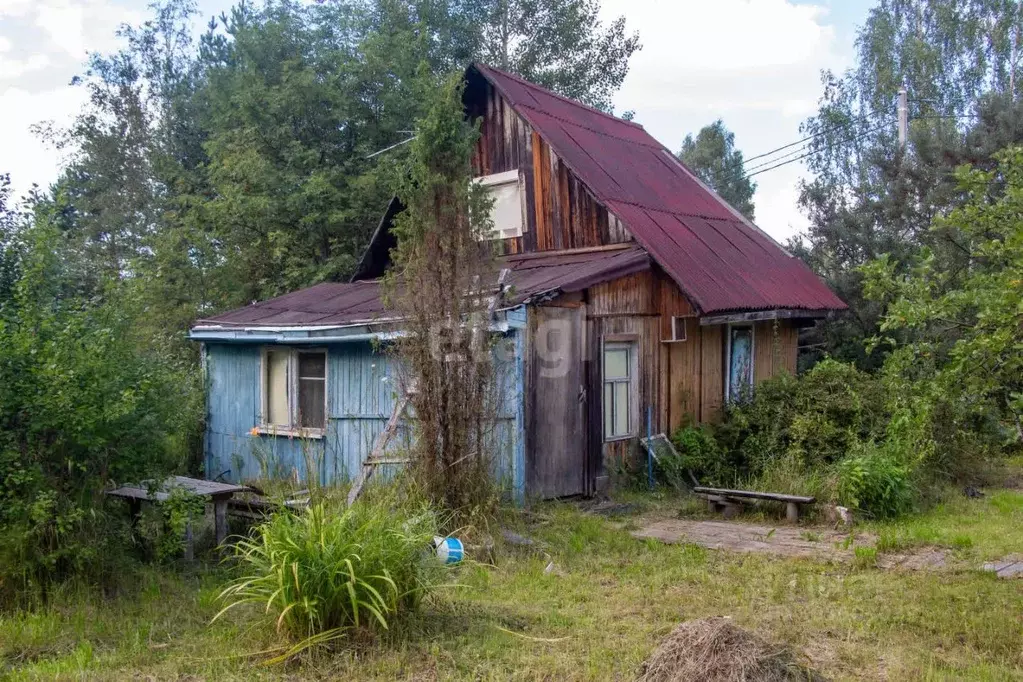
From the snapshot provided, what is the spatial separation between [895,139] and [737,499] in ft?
75.4

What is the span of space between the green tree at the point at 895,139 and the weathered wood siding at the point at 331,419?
5.30 m

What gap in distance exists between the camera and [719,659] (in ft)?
14.9

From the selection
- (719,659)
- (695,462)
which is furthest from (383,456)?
(719,659)

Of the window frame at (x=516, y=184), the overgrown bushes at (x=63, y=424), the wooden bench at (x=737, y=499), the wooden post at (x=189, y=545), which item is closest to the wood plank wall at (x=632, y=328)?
the wooden bench at (x=737, y=499)

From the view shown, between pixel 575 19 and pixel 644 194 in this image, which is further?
pixel 575 19

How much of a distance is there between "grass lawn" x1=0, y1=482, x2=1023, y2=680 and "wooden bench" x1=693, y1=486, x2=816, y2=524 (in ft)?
4.77

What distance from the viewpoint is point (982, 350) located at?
5363 millimetres

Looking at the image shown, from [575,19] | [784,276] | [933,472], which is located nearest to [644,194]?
[784,276]

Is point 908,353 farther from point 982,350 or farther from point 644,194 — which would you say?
point 644,194

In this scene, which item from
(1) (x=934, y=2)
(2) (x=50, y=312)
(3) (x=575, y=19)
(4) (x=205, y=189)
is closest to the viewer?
(2) (x=50, y=312)

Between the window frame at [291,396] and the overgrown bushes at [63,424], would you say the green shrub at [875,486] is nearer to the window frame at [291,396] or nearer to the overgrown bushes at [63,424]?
the window frame at [291,396]

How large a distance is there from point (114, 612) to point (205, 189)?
18.0 m

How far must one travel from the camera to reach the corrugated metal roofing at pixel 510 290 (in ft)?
34.1

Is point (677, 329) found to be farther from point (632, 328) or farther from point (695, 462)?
point (695, 462)
